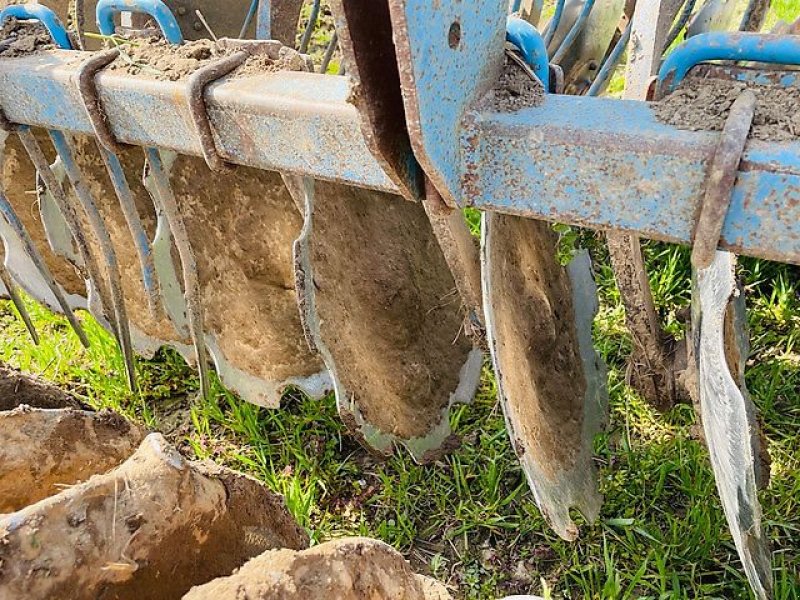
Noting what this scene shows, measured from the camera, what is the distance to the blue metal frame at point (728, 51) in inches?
38.6

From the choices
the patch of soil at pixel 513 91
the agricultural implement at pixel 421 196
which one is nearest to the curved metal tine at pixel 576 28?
the agricultural implement at pixel 421 196

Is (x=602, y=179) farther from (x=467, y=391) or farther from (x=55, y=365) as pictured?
(x=55, y=365)

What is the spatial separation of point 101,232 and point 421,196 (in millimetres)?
1104

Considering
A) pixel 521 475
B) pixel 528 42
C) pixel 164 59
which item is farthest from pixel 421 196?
pixel 521 475

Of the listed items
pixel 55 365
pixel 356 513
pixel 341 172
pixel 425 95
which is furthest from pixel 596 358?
pixel 55 365

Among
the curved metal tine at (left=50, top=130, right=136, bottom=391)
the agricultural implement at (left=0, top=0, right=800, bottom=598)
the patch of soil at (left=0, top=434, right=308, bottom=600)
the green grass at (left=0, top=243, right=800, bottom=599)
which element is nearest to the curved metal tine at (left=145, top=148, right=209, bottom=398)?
the agricultural implement at (left=0, top=0, right=800, bottom=598)

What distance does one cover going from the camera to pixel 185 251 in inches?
71.8

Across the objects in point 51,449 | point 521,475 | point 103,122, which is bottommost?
point 521,475

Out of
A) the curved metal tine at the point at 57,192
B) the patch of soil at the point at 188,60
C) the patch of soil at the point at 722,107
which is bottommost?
the curved metal tine at the point at 57,192

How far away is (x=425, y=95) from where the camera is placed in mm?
913

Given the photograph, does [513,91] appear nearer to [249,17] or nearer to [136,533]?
[136,533]

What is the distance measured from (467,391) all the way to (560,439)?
18.3 inches

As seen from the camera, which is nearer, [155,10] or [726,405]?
[726,405]

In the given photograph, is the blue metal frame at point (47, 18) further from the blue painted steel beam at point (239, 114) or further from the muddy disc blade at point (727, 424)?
the muddy disc blade at point (727, 424)
